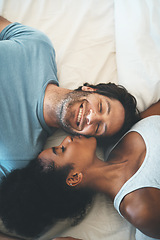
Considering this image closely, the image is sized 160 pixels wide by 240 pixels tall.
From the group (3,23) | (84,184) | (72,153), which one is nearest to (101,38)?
(3,23)

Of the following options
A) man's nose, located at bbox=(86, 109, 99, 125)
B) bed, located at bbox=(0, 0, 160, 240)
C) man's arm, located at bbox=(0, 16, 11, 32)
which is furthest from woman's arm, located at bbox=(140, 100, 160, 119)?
man's arm, located at bbox=(0, 16, 11, 32)

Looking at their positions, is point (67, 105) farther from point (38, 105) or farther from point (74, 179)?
point (74, 179)

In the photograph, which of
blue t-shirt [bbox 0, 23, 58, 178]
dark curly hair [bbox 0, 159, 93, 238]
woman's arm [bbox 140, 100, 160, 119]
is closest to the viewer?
dark curly hair [bbox 0, 159, 93, 238]

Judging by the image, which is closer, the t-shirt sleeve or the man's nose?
A: the man's nose

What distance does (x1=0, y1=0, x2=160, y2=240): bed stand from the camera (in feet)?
3.50

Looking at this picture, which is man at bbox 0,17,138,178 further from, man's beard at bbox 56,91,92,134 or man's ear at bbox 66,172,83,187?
man's ear at bbox 66,172,83,187

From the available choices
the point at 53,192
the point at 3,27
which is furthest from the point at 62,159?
the point at 3,27

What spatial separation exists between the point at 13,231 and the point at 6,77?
2.17ft

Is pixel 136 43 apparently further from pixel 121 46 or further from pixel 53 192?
pixel 53 192

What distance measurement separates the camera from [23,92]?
0.96 meters

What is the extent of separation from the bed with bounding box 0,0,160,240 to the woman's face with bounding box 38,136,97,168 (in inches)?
6.0

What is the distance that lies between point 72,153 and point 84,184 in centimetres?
14

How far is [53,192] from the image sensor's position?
75 centimetres

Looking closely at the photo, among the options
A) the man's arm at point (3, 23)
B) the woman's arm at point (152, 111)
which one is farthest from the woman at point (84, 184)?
the man's arm at point (3, 23)
